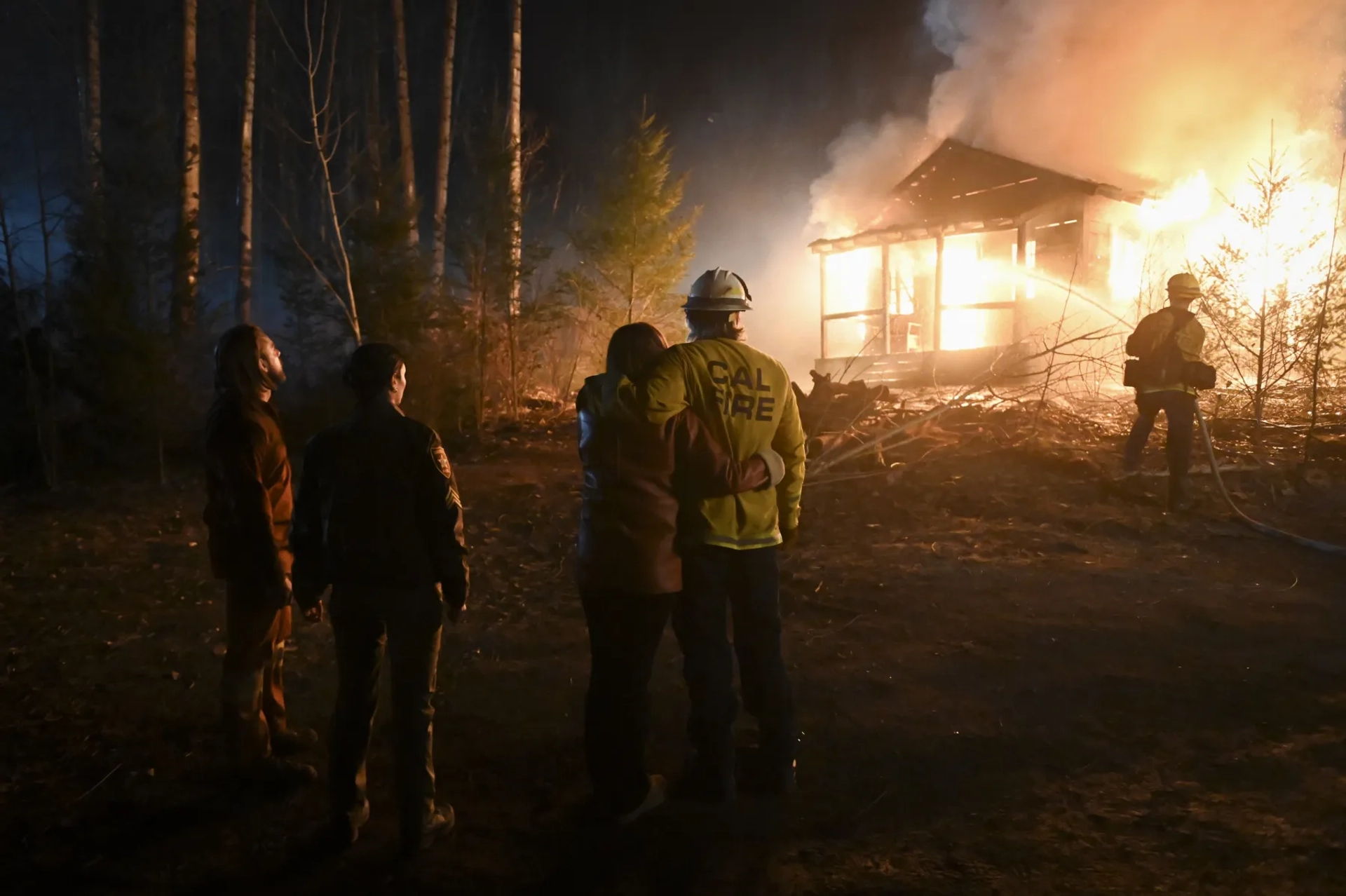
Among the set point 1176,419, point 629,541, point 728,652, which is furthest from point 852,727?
point 1176,419

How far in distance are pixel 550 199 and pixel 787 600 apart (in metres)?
25.0

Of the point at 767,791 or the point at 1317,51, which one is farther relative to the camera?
the point at 1317,51

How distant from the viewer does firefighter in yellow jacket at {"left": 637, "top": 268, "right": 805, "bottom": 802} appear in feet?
10.6

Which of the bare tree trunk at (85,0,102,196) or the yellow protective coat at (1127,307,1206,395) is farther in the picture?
the bare tree trunk at (85,0,102,196)

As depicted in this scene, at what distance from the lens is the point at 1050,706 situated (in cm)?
416

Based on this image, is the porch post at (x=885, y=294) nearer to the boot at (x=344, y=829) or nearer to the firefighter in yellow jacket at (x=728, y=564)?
the firefighter in yellow jacket at (x=728, y=564)

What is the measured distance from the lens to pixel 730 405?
3.26 metres

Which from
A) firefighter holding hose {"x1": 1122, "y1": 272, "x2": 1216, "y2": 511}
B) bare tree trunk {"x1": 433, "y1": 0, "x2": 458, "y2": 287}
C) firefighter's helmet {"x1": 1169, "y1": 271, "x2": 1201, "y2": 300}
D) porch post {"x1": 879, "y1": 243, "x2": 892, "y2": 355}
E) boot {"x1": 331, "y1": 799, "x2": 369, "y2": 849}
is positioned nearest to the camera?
boot {"x1": 331, "y1": 799, "x2": 369, "y2": 849}

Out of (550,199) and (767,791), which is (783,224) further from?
(767,791)

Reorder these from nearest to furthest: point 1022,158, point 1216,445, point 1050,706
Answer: point 1050,706 → point 1216,445 → point 1022,158

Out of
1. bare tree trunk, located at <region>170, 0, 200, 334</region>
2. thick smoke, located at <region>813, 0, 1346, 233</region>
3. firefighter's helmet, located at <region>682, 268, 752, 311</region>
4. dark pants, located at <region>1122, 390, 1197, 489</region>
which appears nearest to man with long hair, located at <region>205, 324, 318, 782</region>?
firefighter's helmet, located at <region>682, 268, 752, 311</region>

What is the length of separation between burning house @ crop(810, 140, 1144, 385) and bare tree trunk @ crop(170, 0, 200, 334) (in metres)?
11.0

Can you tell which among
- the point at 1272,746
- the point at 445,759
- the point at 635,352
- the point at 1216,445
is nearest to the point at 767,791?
the point at 445,759

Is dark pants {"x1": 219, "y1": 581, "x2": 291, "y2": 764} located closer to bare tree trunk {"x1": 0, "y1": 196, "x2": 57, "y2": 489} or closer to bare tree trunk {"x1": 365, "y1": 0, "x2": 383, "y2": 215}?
bare tree trunk {"x1": 0, "y1": 196, "x2": 57, "y2": 489}
